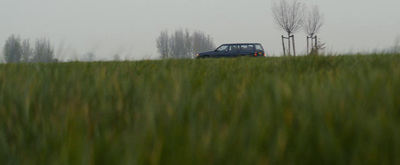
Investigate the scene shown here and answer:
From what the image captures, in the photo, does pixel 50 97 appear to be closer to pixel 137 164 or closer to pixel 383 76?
pixel 137 164

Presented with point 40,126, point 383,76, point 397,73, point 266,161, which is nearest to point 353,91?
point 383,76

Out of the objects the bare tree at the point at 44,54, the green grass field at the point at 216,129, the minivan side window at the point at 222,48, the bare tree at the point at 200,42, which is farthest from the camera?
the bare tree at the point at 200,42

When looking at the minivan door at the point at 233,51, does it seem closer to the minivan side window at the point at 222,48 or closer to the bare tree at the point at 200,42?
the minivan side window at the point at 222,48

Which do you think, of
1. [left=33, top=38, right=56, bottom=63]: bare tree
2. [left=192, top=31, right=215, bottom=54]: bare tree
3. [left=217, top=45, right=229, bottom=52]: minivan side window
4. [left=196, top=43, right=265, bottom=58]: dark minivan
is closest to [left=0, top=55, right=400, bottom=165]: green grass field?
[left=33, top=38, right=56, bottom=63]: bare tree

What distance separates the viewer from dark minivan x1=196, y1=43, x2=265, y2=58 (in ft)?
60.7

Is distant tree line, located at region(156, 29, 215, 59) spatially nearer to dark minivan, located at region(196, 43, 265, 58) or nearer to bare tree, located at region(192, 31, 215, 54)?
bare tree, located at region(192, 31, 215, 54)

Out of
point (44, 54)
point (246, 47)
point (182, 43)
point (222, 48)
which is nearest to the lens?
point (44, 54)

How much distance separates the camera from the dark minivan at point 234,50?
18.5 meters

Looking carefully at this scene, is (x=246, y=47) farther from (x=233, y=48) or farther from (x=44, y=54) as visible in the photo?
(x=44, y=54)

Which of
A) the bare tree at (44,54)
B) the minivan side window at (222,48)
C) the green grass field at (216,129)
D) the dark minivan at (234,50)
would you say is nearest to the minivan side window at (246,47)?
the dark minivan at (234,50)

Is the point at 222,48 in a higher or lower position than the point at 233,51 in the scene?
higher

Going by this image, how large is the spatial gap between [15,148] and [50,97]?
60cm

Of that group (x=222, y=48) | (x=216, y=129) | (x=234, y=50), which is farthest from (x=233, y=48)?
(x=216, y=129)

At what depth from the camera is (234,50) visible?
1902 cm
